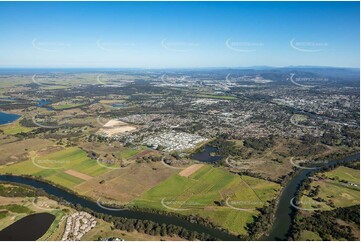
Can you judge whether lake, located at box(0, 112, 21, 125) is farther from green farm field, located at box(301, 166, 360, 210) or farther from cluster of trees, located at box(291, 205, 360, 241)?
cluster of trees, located at box(291, 205, 360, 241)

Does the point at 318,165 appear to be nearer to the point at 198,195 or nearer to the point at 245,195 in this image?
the point at 245,195

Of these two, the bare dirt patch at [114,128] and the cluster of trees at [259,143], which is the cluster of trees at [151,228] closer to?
the cluster of trees at [259,143]

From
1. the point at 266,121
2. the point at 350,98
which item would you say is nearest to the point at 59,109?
the point at 266,121

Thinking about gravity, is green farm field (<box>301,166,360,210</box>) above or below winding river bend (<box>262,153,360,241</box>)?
above

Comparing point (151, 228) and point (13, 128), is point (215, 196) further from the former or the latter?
point (13, 128)

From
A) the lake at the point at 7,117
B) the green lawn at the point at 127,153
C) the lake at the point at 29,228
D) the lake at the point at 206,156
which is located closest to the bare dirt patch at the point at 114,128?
the green lawn at the point at 127,153

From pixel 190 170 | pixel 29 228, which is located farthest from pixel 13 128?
pixel 190 170

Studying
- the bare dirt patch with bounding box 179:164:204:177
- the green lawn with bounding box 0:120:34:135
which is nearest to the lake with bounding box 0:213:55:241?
the bare dirt patch with bounding box 179:164:204:177
